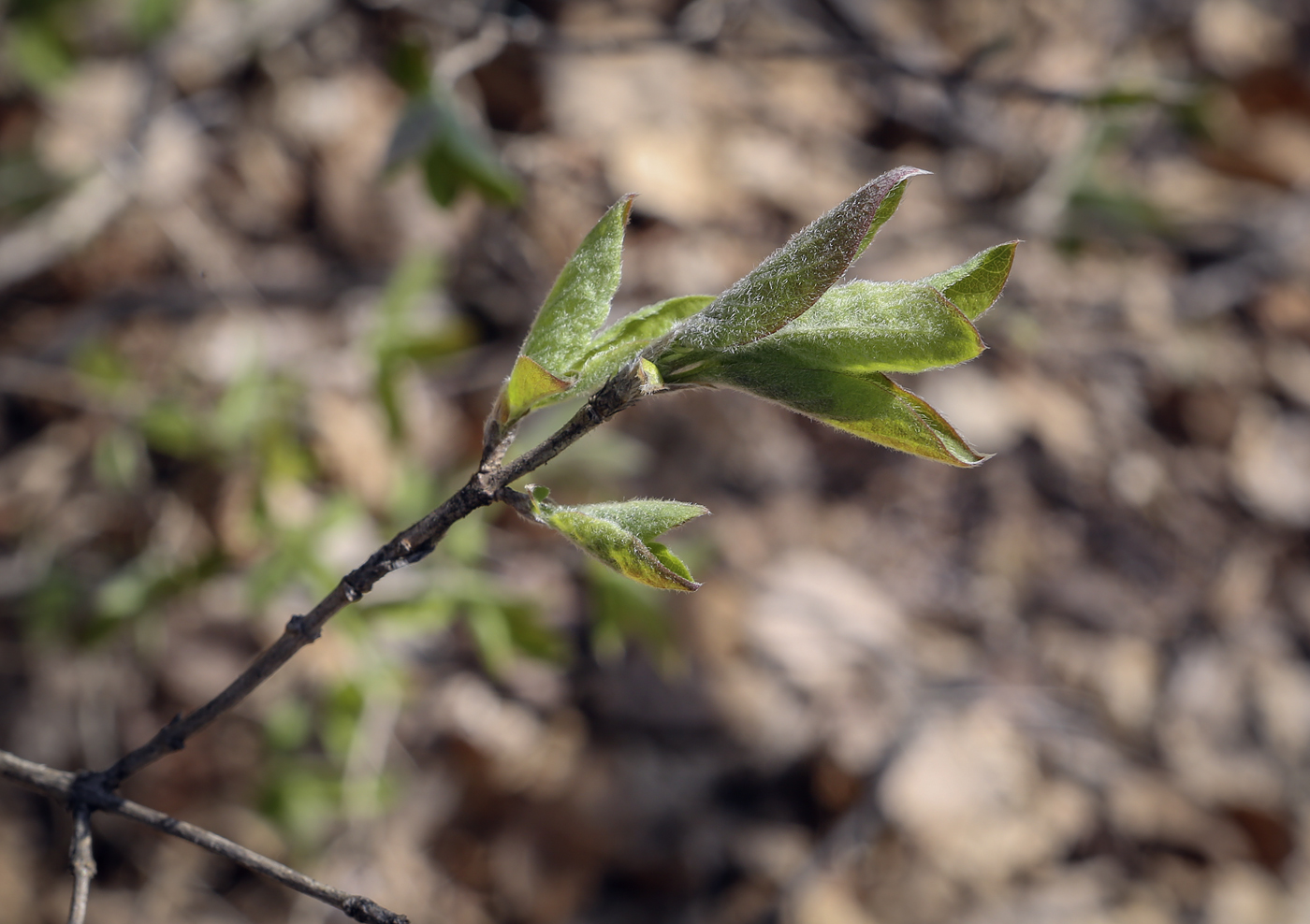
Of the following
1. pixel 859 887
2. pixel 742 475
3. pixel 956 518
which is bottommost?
pixel 859 887

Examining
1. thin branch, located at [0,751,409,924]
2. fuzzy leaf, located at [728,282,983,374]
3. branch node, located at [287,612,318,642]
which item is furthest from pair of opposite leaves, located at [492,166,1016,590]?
thin branch, located at [0,751,409,924]

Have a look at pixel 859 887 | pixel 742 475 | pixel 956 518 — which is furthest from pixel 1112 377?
pixel 859 887

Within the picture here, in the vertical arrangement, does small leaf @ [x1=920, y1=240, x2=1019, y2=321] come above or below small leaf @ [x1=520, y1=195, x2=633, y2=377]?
below

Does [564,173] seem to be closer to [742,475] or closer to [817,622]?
[742,475]

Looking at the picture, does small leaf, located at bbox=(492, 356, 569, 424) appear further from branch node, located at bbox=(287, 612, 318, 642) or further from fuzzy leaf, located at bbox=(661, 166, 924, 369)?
branch node, located at bbox=(287, 612, 318, 642)

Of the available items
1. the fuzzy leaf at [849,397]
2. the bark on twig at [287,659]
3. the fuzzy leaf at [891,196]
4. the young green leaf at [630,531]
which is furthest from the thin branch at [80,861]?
the fuzzy leaf at [891,196]
